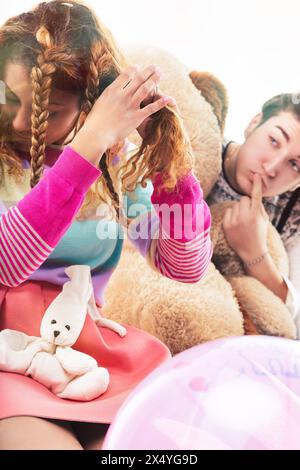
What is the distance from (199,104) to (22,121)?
0.28 meters

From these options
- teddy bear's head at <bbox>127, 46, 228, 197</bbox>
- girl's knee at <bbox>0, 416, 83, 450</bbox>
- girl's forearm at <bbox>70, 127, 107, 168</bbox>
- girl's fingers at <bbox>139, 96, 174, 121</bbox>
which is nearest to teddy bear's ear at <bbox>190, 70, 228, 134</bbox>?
teddy bear's head at <bbox>127, 46, 228, 197</bbox>

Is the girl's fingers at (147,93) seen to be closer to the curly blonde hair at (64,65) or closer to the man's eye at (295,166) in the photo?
the curly blonde hair at (64,65)

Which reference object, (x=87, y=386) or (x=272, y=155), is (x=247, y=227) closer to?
(x=272, y=155)

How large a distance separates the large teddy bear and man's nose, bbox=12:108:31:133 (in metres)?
0.18

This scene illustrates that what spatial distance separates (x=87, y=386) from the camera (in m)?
0.81

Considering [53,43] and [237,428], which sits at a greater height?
[53,43]

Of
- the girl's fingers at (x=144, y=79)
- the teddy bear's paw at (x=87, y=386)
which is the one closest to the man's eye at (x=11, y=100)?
the girl's fingers at (x=144, y=79)

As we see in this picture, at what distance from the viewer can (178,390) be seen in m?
0.74

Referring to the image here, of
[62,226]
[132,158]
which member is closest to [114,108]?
[132,158]

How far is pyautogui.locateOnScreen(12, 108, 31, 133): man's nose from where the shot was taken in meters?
0.81

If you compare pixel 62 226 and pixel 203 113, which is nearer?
pixel 62 226

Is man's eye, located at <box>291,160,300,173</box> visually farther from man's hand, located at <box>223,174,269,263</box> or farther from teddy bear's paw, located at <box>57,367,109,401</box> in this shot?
teddy bear's paw, located at <box>57,367,109,401</box>
